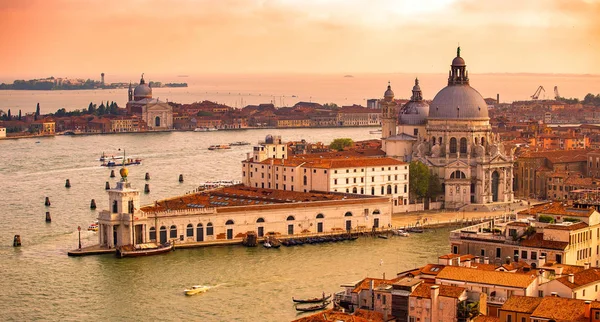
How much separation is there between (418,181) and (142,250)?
10646 millimetres

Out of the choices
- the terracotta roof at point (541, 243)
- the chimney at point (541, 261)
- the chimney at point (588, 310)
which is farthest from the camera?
the terracotta roof at point (541, 243)

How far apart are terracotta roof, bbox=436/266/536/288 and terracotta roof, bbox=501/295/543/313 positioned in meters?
0.49

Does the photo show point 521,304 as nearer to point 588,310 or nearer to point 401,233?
point 588,310

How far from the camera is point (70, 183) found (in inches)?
Result: 1642

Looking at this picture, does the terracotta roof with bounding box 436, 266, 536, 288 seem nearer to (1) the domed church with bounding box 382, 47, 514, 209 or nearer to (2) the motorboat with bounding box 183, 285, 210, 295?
(2) the motorboat with bounding box 183, 285, 210, 295

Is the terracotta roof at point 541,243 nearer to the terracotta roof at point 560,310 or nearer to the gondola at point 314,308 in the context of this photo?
the terracotta roof at point 560,310

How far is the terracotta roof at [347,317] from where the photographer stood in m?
14.4

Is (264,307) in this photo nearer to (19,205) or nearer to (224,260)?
(224,260)

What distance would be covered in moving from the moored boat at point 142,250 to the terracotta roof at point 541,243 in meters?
9.50

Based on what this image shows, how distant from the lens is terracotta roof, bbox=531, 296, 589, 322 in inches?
549

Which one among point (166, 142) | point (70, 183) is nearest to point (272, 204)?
point (70, 183)

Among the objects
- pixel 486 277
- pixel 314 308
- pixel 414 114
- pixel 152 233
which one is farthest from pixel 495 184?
pixel 486 277

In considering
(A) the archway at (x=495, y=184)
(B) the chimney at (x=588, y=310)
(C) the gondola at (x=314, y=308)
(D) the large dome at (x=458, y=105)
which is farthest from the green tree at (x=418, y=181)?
(B) the chimney at (x=588, y=310)

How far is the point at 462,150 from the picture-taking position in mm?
35875
